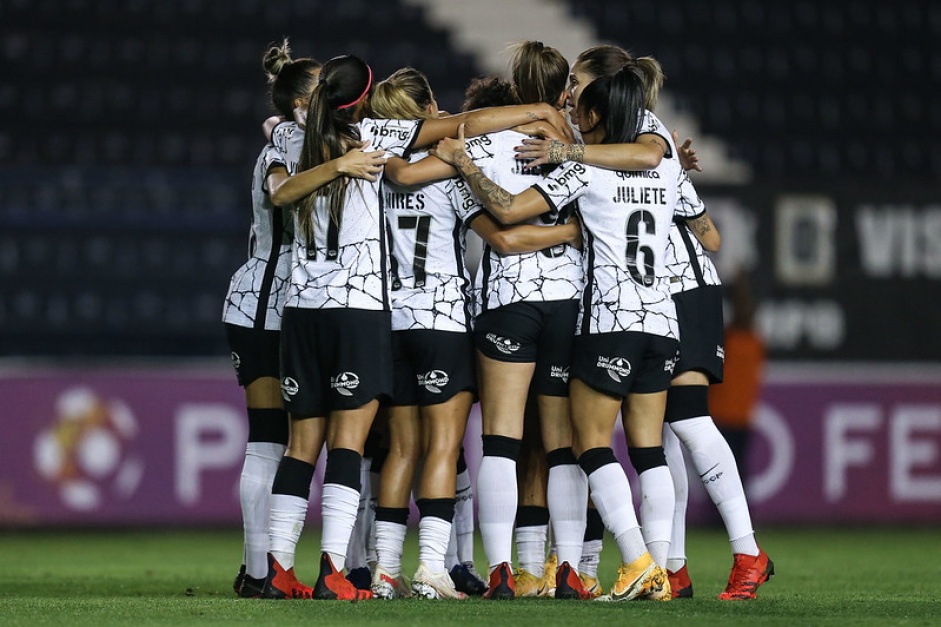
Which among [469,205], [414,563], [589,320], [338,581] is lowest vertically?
[414,563]

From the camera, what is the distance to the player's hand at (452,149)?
17.1ft

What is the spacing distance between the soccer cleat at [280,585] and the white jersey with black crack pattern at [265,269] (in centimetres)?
86

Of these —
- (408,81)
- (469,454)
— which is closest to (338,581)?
(408,81)

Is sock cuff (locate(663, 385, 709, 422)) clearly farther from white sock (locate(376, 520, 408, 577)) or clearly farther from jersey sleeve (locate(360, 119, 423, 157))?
jersey sleeve (locate(360, 119, 423, 157))

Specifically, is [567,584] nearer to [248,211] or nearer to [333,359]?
[333,359]

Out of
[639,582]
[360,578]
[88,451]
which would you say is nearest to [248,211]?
[88,451]

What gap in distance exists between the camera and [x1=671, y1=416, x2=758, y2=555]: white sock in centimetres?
532

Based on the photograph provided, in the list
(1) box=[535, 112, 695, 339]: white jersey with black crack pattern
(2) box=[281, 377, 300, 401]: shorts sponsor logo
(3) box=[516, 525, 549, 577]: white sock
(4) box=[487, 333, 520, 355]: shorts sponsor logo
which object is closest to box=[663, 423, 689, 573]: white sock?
(3) box=[516, 525, 549, 577]: white sock

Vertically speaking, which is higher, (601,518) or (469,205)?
(469,205)

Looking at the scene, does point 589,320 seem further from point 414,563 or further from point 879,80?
point 879,80

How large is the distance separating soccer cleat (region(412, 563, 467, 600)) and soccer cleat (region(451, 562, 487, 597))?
40cm

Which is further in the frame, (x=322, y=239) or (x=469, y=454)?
(x=469, y=454)

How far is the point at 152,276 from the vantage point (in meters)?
10.1

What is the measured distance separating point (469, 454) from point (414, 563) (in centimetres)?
209
